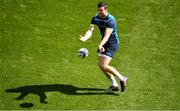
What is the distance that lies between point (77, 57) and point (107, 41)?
252 centimetres

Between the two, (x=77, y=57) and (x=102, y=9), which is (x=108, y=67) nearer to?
(x=102, y=9)

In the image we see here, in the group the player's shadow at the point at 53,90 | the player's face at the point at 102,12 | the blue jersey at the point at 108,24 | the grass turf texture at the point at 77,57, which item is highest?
the player's face at the point at 102,12

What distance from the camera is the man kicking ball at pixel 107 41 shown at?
12977 millimetres

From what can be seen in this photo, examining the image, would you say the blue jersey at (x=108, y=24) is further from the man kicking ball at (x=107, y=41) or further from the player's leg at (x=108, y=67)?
the player's leg at (x=108, y=67)

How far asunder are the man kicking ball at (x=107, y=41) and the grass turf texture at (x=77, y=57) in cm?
49

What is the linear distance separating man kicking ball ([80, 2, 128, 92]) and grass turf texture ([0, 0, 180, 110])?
19.2 inches

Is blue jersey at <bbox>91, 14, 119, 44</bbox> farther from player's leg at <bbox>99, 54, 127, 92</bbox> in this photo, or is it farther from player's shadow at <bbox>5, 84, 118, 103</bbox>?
player's shadow at <bbox>5, 84, 118, 103</bbox>

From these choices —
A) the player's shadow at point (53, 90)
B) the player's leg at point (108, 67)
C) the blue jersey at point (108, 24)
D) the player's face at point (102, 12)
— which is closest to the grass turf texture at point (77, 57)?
the player's shadow at point (53, 90)

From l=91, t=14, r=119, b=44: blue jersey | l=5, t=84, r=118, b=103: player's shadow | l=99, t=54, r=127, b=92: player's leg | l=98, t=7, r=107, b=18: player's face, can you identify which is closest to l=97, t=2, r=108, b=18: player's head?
l=98, t=7, r=107, b=18: player's face

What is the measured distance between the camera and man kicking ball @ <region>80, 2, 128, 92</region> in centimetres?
1298

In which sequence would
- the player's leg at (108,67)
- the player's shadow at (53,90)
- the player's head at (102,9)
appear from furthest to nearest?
the player's shadow at (53,90), the player's leg at (108,67), the player's head at (102,9)

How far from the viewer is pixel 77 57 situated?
15.6 metres

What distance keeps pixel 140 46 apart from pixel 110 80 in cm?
294

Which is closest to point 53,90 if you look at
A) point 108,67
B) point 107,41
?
point 108,67
